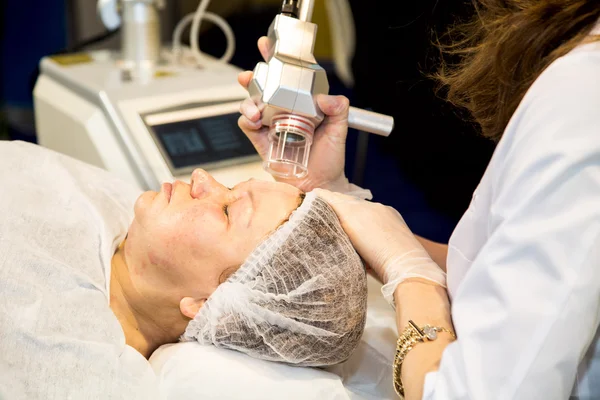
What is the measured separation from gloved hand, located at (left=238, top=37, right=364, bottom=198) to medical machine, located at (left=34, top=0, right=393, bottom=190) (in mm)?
44

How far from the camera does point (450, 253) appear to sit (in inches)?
43.6

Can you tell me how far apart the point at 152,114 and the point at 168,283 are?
55 centimetres

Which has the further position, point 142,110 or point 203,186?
point 142,110

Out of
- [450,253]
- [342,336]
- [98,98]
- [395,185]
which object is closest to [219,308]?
[342,336]

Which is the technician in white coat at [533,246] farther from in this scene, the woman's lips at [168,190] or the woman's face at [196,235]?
the woman's lips at [168,190]

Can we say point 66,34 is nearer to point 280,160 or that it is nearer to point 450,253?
point 280,160

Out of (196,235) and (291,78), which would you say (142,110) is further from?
(291,78)

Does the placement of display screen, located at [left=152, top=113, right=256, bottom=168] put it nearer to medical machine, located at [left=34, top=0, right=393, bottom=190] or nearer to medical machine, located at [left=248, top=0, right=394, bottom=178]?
medical machine, located at [left=34, top=0, right=393, bottom=190]

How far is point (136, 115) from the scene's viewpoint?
64.7 inches

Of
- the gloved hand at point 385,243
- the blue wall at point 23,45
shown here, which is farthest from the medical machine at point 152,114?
the blue wall at point 23,45

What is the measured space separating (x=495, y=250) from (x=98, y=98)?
1137 mm

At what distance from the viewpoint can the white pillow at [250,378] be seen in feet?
3.75

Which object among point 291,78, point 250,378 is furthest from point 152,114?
point 250,378

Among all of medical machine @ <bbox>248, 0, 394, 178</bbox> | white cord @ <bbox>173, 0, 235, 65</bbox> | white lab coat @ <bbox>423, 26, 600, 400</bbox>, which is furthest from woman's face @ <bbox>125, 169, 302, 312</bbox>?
white cord @ <bbox>173, 0, 235, 65</bbox>
